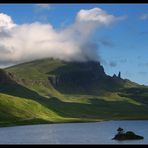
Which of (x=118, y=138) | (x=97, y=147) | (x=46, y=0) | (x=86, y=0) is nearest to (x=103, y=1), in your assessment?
(x=86, y=0)

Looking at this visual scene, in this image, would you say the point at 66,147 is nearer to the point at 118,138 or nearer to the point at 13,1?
the point at 13,1

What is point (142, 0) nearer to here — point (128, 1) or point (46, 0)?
point (128, 1)

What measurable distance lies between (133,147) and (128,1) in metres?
1.86

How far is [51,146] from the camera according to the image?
498 cm

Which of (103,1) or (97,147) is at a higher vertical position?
(103,1)

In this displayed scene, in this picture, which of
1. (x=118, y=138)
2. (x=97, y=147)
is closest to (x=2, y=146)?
(x=97, y=147)

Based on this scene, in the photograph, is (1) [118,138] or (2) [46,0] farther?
(1) [118,138]

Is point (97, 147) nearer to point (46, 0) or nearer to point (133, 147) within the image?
point (133, 147)

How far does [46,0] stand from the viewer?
5102 mm

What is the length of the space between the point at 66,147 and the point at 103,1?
6.32 ft

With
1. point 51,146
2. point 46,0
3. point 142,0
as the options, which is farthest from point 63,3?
point 51,146

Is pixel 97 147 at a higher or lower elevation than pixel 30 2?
lower

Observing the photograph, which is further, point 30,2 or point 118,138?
point 118,138

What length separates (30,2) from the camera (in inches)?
197
